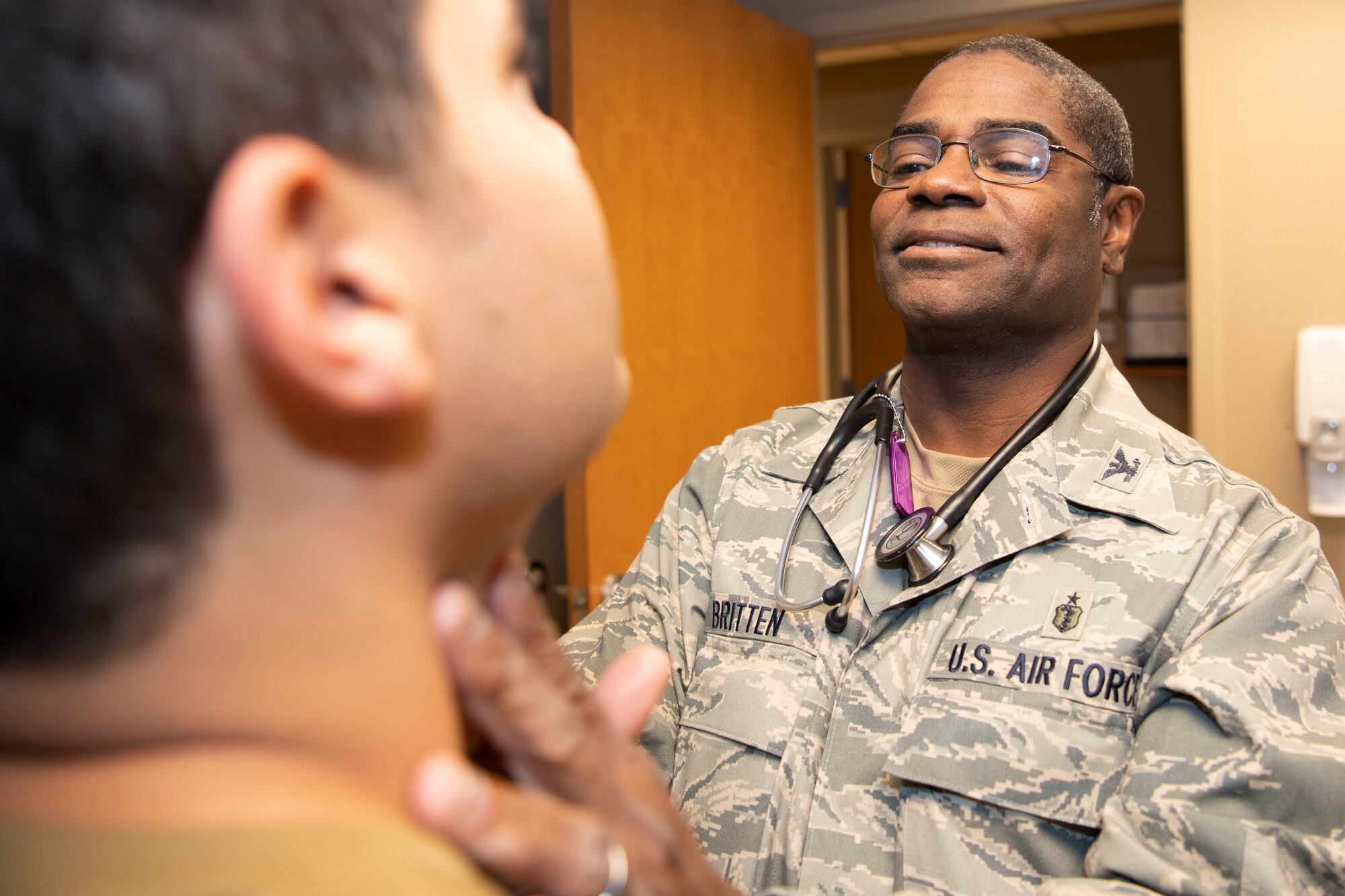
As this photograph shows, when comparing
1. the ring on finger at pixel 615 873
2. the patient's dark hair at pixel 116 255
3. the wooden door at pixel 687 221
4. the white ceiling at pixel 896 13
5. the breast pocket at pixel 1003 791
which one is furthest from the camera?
the white ceiling at pixel 896 13

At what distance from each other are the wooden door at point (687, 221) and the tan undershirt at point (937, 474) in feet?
2.34

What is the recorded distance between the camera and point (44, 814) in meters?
0.38

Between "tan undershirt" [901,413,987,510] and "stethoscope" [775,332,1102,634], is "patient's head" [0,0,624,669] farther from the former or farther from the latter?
"tan undershirt" [901,413,987,510]

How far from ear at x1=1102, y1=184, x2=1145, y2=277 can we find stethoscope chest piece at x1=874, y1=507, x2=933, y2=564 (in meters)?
0.55

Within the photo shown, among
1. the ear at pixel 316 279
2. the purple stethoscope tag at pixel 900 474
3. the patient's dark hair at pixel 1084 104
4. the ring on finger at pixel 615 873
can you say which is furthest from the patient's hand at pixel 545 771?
the patient's dark hair at pixel 1084 104

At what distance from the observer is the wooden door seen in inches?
77.0

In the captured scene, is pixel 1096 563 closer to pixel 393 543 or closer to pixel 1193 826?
pixel 1193 826

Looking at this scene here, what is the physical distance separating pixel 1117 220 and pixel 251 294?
1469mm

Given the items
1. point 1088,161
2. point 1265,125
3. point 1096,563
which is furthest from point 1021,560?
point 1265,125

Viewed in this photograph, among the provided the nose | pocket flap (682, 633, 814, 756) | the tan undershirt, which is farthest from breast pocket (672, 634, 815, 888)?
the nose

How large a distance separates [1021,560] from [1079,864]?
13.2 inches

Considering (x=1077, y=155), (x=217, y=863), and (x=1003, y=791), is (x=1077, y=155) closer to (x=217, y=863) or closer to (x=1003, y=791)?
(x=1003, y=791)

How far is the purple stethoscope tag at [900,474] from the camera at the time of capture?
4.41 feet

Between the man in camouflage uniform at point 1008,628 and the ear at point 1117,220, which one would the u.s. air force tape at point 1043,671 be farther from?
the ear at point 1117,220
